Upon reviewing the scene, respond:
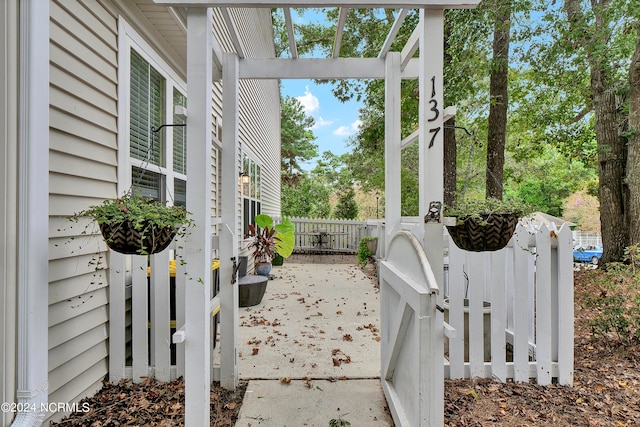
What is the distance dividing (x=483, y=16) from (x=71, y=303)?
21.7ft

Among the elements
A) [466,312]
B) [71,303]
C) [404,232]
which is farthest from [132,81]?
[466,312]

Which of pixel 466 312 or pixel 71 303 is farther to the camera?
pixel 466 312

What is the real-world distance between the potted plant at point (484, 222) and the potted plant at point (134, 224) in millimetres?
1455

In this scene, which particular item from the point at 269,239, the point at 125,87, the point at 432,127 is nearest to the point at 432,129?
the point at 432,127

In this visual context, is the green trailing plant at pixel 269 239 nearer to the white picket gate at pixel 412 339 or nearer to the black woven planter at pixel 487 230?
the white picket gate at pixel 412 339

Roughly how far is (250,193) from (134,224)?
570 cm

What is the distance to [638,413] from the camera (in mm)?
2072

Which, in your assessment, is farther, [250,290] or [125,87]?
[250,290]

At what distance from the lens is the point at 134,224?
156 centimetres

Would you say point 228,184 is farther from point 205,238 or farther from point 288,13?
point 288,13

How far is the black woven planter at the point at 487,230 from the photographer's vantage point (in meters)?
1.69

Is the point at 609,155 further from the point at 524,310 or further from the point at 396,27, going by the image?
the point at 396,27

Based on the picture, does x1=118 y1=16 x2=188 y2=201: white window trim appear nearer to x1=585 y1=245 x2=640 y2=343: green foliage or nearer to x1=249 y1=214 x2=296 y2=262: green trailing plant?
x1=249 y1=214 x2=296 y2=262: green trailing plant

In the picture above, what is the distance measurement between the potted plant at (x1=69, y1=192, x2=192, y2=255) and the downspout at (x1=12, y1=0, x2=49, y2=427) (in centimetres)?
25
